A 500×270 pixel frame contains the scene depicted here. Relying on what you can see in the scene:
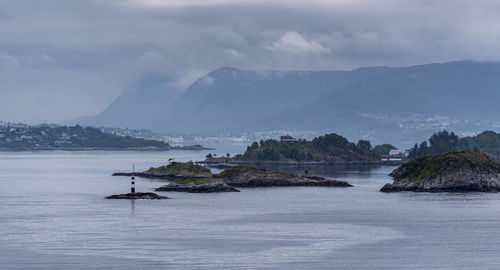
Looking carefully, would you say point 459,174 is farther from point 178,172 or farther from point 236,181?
point 178,172

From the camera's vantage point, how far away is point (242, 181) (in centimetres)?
15050

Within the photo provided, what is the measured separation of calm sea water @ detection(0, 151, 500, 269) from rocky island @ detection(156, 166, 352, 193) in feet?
20.7

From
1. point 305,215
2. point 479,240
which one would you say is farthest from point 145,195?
point 479,240

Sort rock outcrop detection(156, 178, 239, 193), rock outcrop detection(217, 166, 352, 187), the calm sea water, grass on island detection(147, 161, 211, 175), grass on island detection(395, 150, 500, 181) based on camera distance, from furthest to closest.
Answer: grass on island detection(147, 161, 211, 175) < rock outcrop detection(217, 166, 352, 187) < rock outcrop detection(156, 178, 239, 193) < grass on island detection(395, 150, 500, 181) < the calm sea water

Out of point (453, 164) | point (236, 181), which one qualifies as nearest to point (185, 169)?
point (236, 181)

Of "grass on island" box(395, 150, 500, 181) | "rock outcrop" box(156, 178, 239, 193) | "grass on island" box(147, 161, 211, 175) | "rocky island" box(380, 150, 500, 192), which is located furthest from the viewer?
"grass on island" box(147, 161, 211, 175)

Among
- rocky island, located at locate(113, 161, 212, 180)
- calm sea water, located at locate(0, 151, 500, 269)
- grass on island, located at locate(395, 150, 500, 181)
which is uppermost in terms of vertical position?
grass on island, located at locate(395, 150, 500, 181)

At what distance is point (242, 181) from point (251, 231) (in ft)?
208

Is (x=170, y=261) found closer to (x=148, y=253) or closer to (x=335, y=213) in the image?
(x=148, y=253)

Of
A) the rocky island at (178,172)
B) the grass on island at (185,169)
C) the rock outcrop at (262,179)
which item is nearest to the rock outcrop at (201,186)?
the rock outcrop at (262,179)

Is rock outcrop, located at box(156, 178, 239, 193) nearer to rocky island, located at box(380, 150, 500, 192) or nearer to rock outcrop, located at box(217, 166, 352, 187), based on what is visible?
rock outcrop, located at box(217, 166, 352, 187)

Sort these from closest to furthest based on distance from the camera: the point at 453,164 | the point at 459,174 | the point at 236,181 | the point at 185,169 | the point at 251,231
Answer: the point at 251,231 < the point at 459,174 < the point at 453,164 < the point at 236,181 < the point at 185,169

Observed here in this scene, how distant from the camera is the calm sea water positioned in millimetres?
69000

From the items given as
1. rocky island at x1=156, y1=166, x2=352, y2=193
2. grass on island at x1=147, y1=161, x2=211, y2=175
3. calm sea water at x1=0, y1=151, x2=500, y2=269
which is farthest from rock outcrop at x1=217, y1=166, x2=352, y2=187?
calm sea water at x1=0, y1=151, x2=500, y2=269
